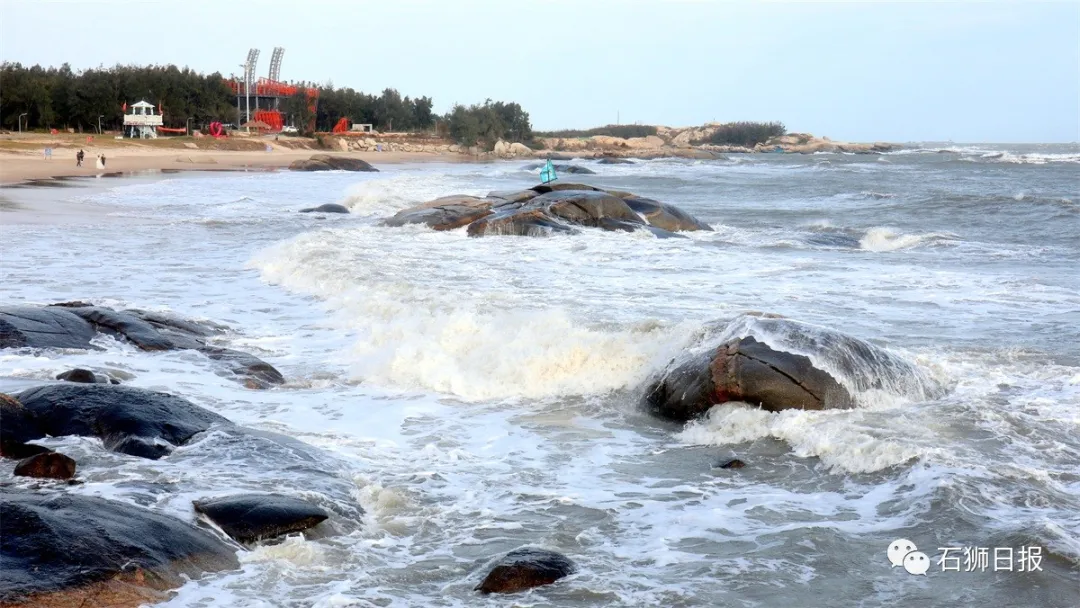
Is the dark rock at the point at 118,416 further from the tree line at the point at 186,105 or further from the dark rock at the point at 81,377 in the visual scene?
the tree line at the point at 186,105

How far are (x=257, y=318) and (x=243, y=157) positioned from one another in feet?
181

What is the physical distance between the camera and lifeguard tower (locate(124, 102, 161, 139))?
232 ft

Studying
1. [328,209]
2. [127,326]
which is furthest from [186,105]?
[127,326]

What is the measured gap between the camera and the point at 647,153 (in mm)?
107688

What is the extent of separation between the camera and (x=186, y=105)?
267 ft

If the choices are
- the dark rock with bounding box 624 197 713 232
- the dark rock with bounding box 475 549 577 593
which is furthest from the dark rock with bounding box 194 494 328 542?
the dark rock with bounding box 624 197 713 232

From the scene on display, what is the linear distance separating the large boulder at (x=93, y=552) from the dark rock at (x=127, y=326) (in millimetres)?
4770

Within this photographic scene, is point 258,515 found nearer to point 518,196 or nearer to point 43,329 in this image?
point 43,329

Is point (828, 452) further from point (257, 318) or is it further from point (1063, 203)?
point (1063, 203)

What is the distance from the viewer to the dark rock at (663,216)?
72.0 ft

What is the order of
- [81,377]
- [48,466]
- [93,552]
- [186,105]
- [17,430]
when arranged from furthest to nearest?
[186,105] < [81,377] < [17,430] < [48,466] < [93,552]

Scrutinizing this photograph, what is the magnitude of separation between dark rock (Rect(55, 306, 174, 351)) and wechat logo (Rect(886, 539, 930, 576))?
276 inches

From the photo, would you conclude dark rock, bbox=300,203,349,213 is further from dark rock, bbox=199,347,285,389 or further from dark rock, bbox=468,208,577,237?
dark rock, bbox=199,347,285,389

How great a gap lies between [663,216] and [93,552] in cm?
1855
